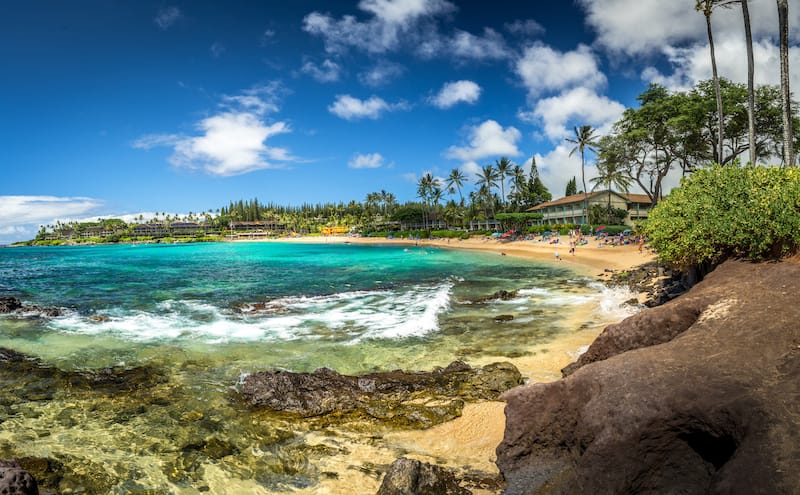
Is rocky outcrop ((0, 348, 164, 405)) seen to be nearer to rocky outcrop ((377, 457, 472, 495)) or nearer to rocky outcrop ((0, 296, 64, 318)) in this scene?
rocky outcrop ((377, 457, 472, 495))

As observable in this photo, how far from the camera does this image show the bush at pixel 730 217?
30.3 ft

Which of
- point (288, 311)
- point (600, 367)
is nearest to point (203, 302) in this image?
point (288, 311)

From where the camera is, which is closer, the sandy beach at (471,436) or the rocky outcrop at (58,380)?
the sandy beach at (471,436)

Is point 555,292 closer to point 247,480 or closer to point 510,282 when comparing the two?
point 510,282

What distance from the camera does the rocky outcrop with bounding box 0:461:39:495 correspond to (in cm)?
442

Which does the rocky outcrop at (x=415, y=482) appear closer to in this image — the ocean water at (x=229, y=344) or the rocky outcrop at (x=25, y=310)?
the ocean water at (x=229, y=344)

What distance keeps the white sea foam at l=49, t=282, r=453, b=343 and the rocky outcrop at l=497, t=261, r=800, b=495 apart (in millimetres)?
8435

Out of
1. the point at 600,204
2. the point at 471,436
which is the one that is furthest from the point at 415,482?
the point at 600,204

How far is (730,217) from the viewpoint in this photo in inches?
400

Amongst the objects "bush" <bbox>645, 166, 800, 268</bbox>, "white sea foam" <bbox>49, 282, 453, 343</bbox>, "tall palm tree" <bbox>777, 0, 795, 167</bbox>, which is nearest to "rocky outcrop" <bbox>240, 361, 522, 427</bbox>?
"white sea foam" <bbox>49, 282, 453, 343</bbox>

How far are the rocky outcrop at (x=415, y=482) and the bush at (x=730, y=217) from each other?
892 centimetres

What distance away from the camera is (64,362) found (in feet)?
36.7

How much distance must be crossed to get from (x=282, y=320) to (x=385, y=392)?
353 inches

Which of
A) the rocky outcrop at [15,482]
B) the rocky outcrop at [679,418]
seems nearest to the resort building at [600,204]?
the rocky outcrop at [679,418]
